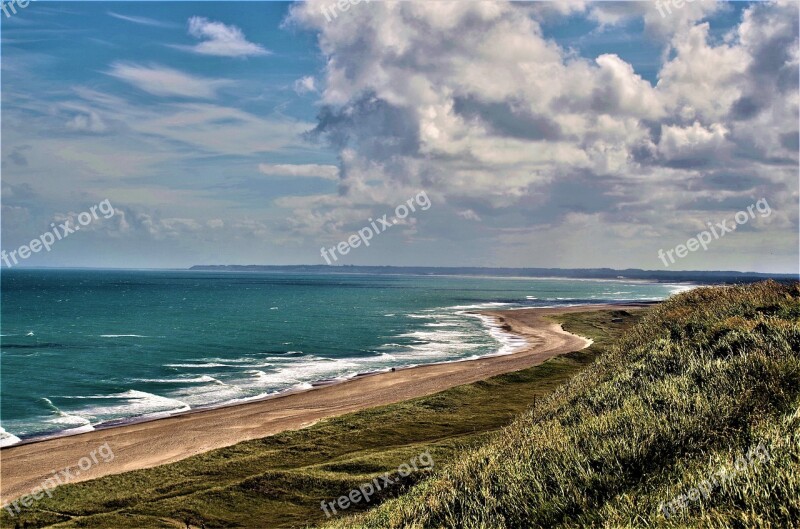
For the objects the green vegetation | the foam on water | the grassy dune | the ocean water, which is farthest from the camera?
the ocean water

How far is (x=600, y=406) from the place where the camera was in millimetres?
16391

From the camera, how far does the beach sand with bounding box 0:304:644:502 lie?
112 feet

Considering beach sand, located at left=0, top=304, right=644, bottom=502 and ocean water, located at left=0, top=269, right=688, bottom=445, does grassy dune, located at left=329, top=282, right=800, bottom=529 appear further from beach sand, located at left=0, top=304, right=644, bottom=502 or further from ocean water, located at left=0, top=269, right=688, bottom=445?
ocean water, located at left=0, top=269, right=688, bottom=445

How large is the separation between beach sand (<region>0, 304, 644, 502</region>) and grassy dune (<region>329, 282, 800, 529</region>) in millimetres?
23621

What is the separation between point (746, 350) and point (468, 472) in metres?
8.60

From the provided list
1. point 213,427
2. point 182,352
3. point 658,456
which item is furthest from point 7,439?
point 658,456

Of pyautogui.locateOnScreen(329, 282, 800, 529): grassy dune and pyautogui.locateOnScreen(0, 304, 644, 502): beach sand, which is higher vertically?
pyautogui.locateOnScreen(329, 282, 800, 529): grassy dune

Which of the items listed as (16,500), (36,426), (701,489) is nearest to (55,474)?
(16,500)

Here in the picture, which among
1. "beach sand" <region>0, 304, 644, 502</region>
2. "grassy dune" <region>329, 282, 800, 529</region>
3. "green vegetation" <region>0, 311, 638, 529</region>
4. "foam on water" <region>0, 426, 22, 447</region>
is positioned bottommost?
"beach sand" <region>0, 304, 644, 502</region>

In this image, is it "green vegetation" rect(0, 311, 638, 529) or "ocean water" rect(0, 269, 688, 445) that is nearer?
"green vegetation" rect(0, 311, 638, 529)

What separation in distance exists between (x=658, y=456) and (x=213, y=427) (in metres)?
38.0

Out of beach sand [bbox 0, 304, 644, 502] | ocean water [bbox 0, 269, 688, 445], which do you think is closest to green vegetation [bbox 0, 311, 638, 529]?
beach sand [bbox 0, 304, 644, 502]

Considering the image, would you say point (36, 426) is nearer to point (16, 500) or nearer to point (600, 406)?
point (16, 500)

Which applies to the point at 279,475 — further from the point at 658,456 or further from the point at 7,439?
the point at 7,439
